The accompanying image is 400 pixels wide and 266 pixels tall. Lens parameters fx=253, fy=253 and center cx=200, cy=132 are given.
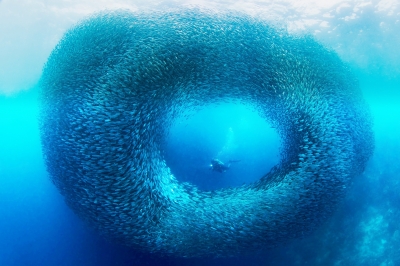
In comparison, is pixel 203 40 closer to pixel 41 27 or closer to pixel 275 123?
pixel 275 123

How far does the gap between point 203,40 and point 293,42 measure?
4.96 m

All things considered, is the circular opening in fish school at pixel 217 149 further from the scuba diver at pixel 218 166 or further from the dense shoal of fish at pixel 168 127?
the dense shoal of fish at pixel 168 127

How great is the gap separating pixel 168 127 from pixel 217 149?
658 centimetres

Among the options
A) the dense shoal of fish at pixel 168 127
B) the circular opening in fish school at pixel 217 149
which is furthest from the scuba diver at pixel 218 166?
the dense shoal of fish at pixel 168 127

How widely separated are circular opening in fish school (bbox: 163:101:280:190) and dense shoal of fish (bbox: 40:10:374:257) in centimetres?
312

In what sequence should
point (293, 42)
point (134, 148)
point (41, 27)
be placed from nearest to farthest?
point (134, 148) < point (293, 42) < point (41, 27)

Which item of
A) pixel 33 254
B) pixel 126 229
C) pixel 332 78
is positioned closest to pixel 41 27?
pixel 33 254

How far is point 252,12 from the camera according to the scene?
1441 centimetres

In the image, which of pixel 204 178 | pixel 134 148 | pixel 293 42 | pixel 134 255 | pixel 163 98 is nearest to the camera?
pixel 134 148

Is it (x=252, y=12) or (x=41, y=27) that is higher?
(x=252, y=12)

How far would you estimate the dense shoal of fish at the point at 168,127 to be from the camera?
24.8ft

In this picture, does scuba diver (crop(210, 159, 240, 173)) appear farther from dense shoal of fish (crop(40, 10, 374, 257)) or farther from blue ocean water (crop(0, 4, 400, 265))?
dense shoal of fish (crop(40, 10, 374, 257))

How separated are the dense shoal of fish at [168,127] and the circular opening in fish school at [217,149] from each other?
312cm

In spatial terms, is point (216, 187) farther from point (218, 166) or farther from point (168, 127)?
point (168, 127)
